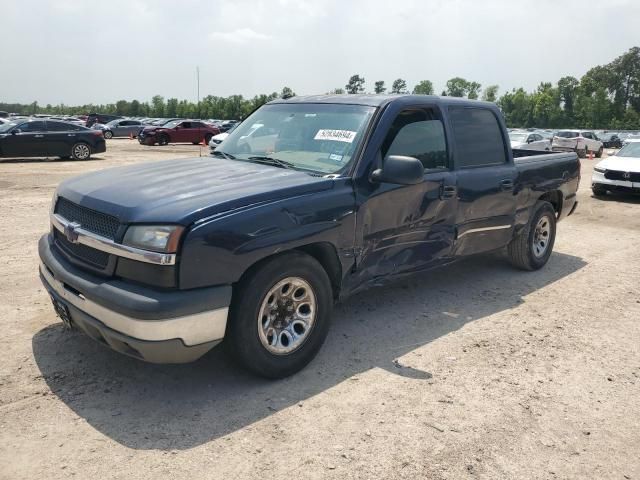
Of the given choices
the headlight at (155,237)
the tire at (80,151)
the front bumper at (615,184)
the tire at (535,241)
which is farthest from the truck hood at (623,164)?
the tire at (80,151)

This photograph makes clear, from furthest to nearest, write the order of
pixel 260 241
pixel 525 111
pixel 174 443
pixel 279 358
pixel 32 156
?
1. pixel 525 111
2. pixel 32 156
3. pixel 279 358
4. pixel 260 241
5. pixel 174 443

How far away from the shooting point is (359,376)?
12.4ft

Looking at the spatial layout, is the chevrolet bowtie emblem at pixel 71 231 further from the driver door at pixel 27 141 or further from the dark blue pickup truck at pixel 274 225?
the driver door at pixel 27 141

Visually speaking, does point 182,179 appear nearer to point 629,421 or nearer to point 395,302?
point 395,302

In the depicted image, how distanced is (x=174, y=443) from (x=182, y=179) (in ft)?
5.72

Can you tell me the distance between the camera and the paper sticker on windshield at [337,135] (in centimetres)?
416

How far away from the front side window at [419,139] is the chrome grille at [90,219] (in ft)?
6.63

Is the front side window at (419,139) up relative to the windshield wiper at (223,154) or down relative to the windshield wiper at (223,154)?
up

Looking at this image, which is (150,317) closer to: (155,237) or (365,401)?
(155,237)

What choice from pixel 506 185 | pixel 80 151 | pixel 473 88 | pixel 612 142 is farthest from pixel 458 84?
pixel 506 185

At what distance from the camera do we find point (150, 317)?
2969 millimetres

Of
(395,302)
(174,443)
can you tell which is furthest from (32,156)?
(174,443)

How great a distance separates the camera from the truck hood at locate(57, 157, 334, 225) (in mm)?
3201

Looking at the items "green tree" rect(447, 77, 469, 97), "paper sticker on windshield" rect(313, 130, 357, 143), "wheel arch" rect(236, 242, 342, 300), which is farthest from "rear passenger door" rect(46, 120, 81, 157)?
"green tree" rect(447, 77, 469, 97)
